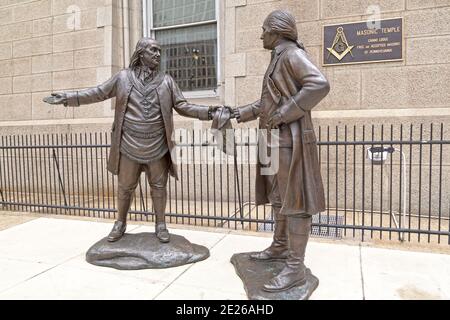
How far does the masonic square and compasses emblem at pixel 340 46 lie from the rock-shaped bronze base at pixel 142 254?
4512 mm

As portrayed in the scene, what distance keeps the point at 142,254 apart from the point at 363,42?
5.22 m

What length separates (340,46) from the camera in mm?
6551

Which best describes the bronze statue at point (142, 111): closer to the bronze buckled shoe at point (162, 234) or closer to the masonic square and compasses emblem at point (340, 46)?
the bronze buckled shoe at point (162, 234)

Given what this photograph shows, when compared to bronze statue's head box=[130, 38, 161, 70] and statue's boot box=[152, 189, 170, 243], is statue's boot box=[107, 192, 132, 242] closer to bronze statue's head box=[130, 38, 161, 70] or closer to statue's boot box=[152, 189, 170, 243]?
statue's boot box=[152, 189, 170, 243]

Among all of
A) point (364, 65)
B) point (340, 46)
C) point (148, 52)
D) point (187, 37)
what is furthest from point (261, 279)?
point (187, 37)

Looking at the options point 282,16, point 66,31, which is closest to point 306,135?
point 282,16

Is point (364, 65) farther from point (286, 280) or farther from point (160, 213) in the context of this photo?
point (286, 280)

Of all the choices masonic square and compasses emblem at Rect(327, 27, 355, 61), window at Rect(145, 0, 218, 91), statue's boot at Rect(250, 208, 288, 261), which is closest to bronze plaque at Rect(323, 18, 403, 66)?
masonic square and compasses emblem at Rect(327, 27, 355, 61)

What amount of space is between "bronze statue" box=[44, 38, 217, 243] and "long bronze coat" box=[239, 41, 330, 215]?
0.86m

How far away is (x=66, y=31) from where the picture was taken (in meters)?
8.59

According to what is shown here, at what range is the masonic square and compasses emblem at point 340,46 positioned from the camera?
6500 mm

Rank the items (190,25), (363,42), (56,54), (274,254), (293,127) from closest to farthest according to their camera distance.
Answer: 1. (293,127)
2. (274,254)
3. (363,42)
4. (190,25)
5. (56,54)

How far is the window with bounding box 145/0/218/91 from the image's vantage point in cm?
796

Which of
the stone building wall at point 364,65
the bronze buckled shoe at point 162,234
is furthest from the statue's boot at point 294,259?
the stone building wall at point 364,65
